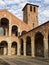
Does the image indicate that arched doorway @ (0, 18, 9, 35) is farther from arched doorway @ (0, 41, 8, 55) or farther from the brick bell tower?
the brick bell tower

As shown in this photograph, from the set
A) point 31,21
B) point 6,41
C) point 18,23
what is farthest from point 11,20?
point 31,21

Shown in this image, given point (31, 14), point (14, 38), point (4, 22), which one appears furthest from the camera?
point (31, 14)

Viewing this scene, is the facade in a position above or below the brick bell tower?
below

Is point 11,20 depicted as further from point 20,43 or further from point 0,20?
point 20,43

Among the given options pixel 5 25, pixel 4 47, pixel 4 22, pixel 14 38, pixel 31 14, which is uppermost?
pixel 31 14

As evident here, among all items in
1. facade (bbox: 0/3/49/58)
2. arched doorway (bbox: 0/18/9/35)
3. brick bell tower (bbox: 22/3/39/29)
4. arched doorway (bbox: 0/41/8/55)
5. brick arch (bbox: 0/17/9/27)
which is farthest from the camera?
brick bell tower (bbox: 22/3/39/29)

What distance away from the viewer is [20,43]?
3925cm

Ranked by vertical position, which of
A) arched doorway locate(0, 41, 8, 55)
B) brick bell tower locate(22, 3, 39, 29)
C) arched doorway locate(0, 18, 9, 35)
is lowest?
arched doorway locate(0, 41, 8, 55)

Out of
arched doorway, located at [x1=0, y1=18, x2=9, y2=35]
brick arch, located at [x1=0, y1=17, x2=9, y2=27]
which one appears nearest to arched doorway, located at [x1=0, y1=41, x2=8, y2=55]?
arched doorway, located at [x1=0, y1=18, x2=9, y2=35]

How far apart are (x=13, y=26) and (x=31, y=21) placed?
326 inches

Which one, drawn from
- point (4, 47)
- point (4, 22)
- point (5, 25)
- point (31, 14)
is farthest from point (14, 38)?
point (31, 14)

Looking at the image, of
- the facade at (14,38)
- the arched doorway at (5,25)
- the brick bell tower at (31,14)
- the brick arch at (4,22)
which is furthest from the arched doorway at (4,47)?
the brick bell tower at (31,14)

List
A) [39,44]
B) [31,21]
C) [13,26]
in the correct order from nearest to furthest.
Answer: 1. [39,44]
2. [13,26]
3. [31,21]

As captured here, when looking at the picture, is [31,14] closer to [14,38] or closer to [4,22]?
[4,22]
